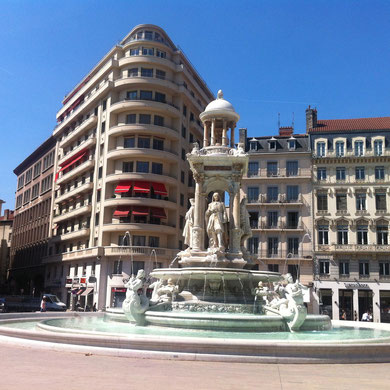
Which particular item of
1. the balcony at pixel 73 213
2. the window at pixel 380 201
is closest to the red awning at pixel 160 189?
the balcony at pixel 73 213

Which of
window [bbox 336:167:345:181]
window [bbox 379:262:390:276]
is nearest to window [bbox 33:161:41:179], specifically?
window [bbox 336:167:345:181]

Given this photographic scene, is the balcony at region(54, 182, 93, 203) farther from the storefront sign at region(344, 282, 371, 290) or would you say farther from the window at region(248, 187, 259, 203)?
the storefront sign at region(344, 282, 371, 290)

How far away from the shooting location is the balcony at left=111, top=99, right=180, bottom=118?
2119 inches

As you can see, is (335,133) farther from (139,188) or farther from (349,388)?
(349,388)

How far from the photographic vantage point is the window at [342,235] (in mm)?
53781

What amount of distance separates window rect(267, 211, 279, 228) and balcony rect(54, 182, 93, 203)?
21.2 meters

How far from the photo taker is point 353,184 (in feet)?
180

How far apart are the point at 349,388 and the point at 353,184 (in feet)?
162

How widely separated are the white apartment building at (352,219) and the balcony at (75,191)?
26.5m

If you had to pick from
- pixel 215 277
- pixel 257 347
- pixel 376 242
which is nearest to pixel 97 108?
pixel 376 242

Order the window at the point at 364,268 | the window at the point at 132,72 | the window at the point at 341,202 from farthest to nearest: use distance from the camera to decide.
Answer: the window at the point at 132,72 < the window at the point at 341,202 < the window at the point at 364,268

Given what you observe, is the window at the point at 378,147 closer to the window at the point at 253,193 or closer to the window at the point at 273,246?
the window at the point at 253,193

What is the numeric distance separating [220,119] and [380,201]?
35943mm

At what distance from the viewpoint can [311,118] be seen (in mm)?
59375
